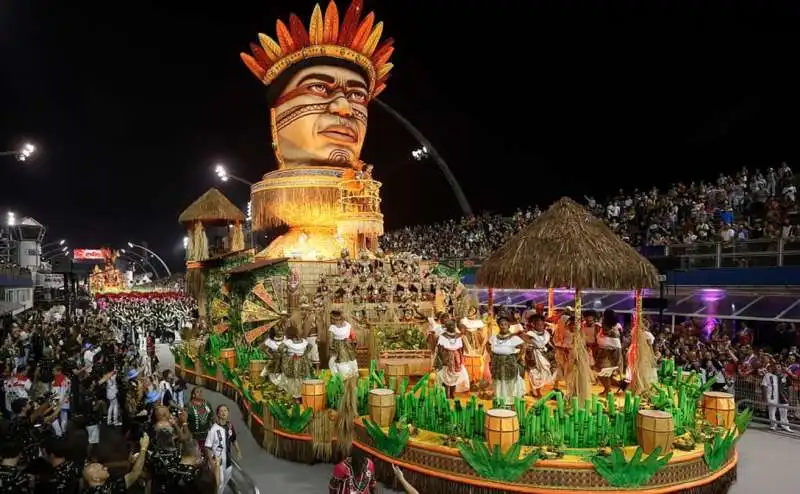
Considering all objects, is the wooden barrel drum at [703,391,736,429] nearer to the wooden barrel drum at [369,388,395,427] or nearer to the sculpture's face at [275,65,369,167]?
the wooden barrel drum at [369,388,395,427]

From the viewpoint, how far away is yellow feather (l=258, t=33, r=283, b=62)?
54.4 ft

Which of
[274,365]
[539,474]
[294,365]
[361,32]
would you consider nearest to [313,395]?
[294,365]

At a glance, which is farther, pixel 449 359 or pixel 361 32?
pixel 361 32

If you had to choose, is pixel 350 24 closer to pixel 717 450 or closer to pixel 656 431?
pixel 656 431

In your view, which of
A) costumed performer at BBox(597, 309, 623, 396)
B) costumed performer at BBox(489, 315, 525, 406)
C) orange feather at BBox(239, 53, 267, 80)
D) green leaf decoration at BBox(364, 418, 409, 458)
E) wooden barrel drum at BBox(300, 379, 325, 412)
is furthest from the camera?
orange feather at BBox(239, 53, 267, 80)

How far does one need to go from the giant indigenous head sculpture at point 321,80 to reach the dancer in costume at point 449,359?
9.04 m

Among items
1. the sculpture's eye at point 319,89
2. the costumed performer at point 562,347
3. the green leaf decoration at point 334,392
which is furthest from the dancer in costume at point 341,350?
the sculpture's eye at point 319,89

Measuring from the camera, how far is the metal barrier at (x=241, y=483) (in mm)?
7000

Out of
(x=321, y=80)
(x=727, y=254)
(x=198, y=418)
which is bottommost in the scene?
(x=198, y=418)

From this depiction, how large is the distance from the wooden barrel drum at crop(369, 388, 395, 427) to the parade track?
0.88 meters

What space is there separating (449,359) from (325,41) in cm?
1076

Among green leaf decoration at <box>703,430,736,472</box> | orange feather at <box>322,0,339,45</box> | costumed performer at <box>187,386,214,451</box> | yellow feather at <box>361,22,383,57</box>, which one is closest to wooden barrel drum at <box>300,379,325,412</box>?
costumed performer at <box>187,386,214,451</box>

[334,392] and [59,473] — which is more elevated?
[59,473]

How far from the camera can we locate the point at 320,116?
54.2 ft
